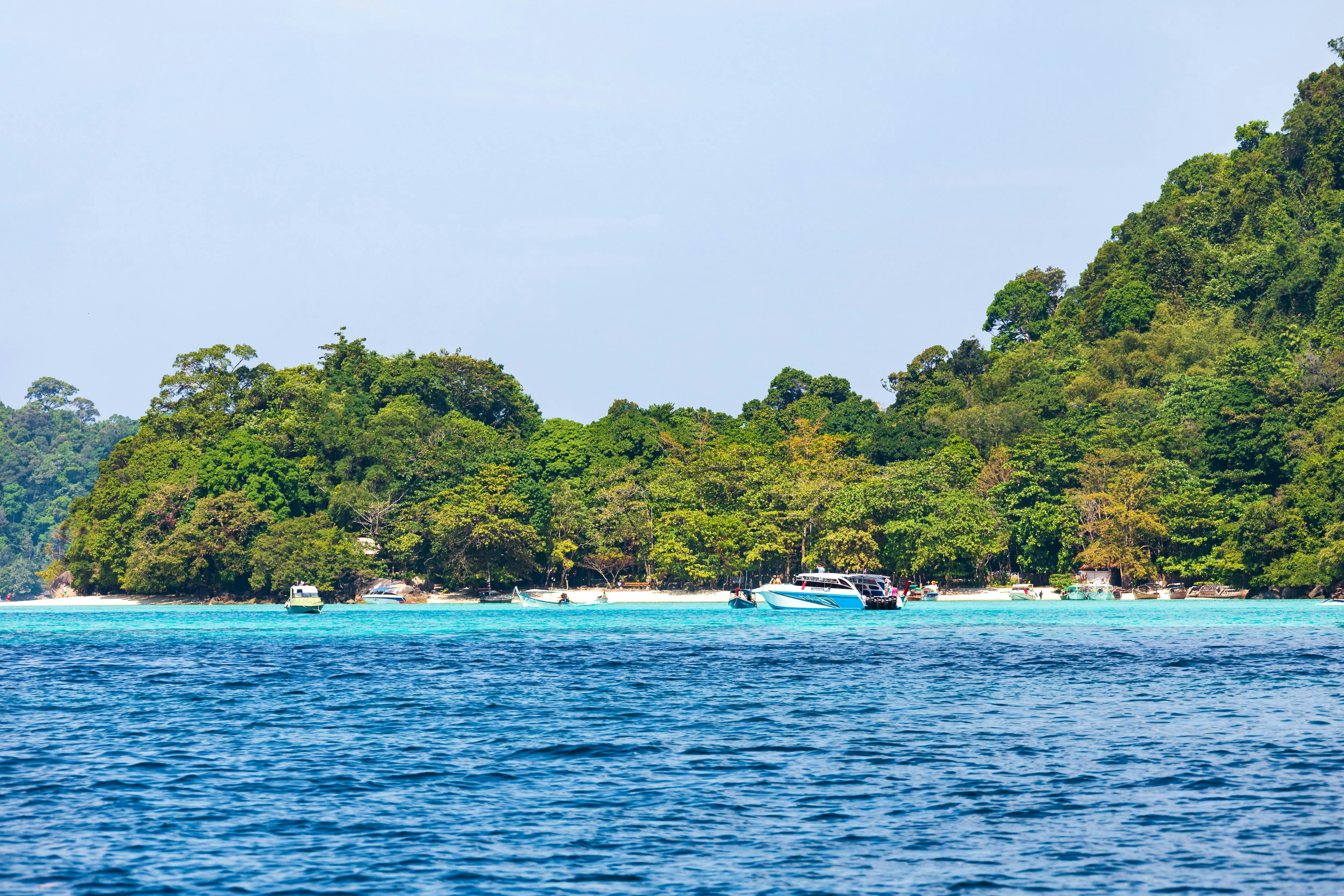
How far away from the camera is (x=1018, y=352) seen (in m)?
157

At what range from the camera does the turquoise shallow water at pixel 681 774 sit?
14.4 m

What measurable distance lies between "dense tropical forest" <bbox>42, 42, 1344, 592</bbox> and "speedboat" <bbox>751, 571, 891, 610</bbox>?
637 inches

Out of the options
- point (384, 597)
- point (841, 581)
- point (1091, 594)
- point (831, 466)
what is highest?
point (831, 466)

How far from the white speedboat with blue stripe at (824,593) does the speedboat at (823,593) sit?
0.02 metres

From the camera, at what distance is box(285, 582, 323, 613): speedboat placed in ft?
287

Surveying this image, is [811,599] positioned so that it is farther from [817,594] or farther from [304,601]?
[304,601]

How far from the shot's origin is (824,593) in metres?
79.2

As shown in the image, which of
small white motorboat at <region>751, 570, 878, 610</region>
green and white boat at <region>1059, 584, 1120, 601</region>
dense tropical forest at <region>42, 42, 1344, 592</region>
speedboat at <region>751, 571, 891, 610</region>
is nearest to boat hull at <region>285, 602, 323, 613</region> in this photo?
dense tropical forest at <region>42, 42, 1344, 592</region>

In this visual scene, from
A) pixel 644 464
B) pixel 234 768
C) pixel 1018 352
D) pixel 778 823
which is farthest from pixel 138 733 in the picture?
pixel 1018 352

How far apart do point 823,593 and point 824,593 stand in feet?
0.29

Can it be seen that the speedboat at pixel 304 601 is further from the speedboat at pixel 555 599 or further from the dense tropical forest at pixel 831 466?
the speedboat at pixel 555 599

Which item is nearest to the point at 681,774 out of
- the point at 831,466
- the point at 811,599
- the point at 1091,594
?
the point at 811,599

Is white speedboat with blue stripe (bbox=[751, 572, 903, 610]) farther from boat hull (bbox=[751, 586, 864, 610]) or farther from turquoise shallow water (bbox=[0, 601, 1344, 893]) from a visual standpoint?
turquoise shallow water (bbox=[0, 601, 1344, 893])

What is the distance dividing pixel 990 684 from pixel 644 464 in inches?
3652
